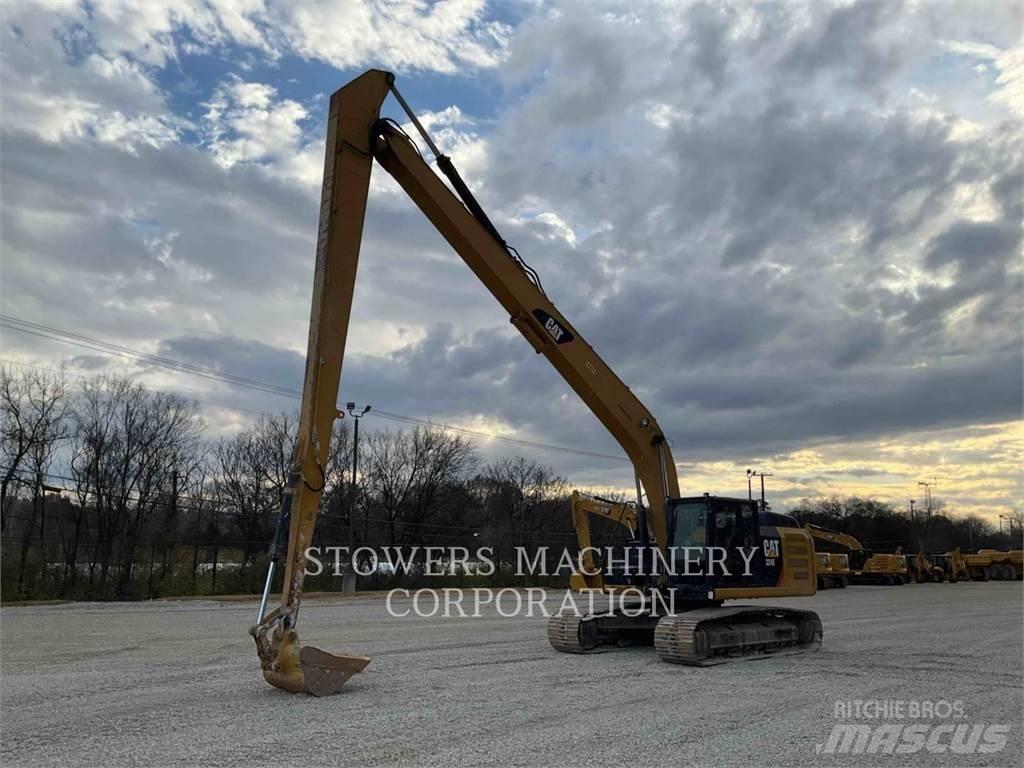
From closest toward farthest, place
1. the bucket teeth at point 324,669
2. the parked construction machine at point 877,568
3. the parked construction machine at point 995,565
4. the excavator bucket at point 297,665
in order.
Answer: the excavator bucket at point 297,665, the bucket teeth at point 324,669, the parked construction machine at point 877,568, the parked construction machine at point 995,565

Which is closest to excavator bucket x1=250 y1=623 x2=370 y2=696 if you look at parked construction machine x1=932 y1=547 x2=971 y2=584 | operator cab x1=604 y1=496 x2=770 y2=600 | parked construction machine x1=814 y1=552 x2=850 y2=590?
operator cab x1=604 y1=496 x2=770 y2=600

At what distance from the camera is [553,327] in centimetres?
1286

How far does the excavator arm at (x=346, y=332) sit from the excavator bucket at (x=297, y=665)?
A: 0.04ft

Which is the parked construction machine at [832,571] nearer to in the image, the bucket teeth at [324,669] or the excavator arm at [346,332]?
the excavator arm at [346,332]

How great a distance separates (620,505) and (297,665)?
29.1ft

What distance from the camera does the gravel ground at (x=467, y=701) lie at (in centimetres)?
700

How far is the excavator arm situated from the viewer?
8.68 metres

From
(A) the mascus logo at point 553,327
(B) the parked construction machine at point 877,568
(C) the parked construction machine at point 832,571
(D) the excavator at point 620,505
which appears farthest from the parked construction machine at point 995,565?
(A) the mascus logo at point 553,327

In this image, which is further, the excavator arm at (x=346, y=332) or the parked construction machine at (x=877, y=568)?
the parked construction machine at (x=877, y=568)

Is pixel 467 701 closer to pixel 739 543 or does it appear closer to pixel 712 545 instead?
pixel 712 545

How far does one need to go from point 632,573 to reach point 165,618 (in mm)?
13275

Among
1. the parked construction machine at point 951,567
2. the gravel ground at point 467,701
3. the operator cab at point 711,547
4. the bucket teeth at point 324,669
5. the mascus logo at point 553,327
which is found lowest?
the gravel ground at point 467,701

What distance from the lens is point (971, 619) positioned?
72.6 ft

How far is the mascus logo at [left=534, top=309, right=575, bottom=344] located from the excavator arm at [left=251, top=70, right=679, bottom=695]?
0.02m
